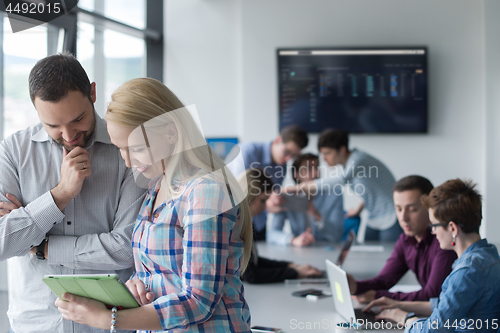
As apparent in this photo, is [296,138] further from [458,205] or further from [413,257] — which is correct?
[458,205]

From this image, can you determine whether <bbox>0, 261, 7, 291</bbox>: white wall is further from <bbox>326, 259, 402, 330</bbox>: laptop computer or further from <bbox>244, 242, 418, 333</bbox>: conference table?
<bbox>326, 259, 402, 330</bbox>: laptop computer

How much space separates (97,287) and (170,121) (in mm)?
393

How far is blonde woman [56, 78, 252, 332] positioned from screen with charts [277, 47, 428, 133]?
332 centimetres

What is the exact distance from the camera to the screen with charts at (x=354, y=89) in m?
4.27

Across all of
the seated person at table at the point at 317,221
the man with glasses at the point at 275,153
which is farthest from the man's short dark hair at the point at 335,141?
the seated person at table at the point at 317,221

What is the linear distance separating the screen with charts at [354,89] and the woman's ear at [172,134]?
3317 mm

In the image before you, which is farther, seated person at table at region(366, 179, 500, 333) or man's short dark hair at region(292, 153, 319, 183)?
man's short dark hair at region(292, 153, 319, 183)

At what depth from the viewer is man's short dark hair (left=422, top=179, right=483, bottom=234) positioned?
5.30 ft

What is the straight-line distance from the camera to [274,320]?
1.80 m

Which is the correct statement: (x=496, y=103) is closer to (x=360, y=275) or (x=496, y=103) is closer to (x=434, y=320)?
(x=360, y=275)

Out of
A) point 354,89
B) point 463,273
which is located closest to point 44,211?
point 463,273

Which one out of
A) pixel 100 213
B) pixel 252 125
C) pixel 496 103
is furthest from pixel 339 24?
pixel 100 213

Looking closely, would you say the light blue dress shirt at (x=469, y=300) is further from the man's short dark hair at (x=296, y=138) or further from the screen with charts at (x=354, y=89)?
the screen with charts at (x=354, y=89)
